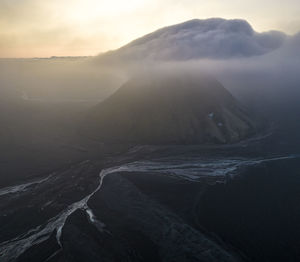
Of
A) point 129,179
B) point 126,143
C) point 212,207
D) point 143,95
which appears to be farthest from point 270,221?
point 143,95

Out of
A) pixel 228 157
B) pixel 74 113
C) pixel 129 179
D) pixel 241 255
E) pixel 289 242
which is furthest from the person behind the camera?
→ pixel 74 113

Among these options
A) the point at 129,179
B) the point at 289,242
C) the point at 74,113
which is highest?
the point at 74,113

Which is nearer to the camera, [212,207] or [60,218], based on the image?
[60,218]

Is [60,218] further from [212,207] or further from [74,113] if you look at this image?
[74,113]

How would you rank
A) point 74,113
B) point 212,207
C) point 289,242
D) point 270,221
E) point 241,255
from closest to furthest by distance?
point 241,255 → point 289,242 → point 270,221 → point 212,207 → point 74,113

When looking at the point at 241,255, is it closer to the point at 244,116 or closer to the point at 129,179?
the point at 129,179

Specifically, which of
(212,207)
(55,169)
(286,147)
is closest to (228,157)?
(286,147)

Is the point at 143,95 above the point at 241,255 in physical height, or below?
above
